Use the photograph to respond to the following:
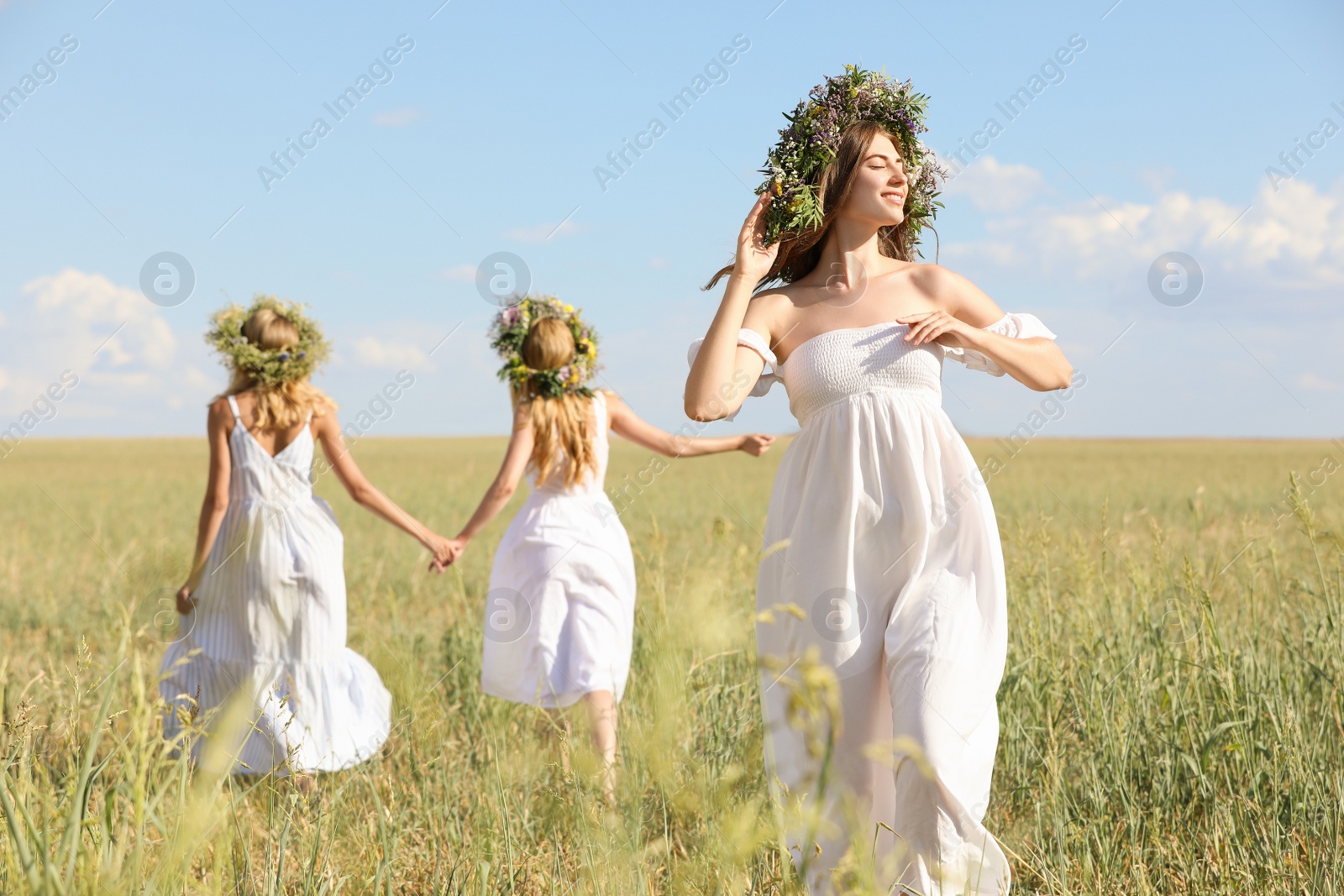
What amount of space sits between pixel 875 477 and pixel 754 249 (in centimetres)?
73

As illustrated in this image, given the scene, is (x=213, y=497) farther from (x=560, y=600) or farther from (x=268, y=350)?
(x=560, y=600)

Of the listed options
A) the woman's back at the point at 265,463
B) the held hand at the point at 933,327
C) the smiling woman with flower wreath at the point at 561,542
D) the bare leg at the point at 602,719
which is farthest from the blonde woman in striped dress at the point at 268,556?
the held hand at the point at 933,327

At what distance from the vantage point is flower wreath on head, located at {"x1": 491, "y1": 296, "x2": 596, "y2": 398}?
5.04 metres

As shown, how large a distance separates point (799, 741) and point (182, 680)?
3.28 meters

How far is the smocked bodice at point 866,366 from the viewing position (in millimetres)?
2887

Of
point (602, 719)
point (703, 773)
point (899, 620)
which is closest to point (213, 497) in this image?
point (602, 719)

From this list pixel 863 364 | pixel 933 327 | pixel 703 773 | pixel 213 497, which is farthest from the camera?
pixel 213 497

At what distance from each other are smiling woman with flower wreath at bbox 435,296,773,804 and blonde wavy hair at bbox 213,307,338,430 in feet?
3.16

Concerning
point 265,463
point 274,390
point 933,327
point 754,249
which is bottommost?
point 265,463

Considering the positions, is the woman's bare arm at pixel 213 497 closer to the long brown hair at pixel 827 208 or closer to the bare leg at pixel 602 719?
the bare leg at pixel 602 719

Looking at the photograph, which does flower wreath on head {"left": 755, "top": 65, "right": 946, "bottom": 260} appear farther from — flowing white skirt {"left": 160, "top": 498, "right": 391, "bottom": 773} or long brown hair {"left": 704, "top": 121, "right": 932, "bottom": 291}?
flowing white skirt {"left": 160, "top": 498, "right": 391, "bottom": 773}

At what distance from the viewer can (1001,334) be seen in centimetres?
299

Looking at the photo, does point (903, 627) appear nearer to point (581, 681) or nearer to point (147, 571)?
point (581, 681)

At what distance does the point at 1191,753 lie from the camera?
134 inches
